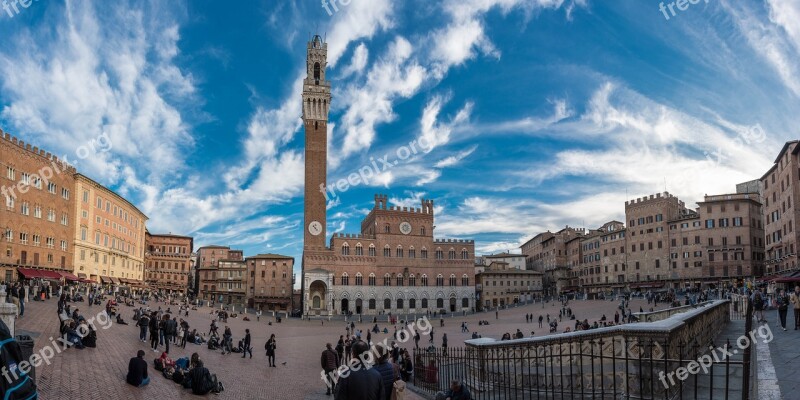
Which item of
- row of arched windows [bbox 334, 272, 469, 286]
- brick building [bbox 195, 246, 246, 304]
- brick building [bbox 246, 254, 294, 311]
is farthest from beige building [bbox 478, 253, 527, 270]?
brick building [bbox 195, 246, 246, 304]

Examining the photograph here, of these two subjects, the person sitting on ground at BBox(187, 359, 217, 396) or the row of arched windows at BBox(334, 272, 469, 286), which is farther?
the row of arched windows at BBox(334, 272, 469, 286)

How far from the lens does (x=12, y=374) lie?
140 inches

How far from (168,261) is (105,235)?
3532 centimetres

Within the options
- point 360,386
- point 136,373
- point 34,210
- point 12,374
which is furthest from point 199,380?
point 34,210

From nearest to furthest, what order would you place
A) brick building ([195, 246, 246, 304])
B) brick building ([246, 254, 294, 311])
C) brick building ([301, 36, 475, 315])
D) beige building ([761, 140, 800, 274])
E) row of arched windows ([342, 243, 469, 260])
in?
beige building ([761, 140, 800, 274]) → brick building ([301, 36, 475, 315]) → row of arched windows ([342, 243, 469, 260]) → brick building ([246, 254, 294, 311]) → brick building ([195, 246, 246, 304])

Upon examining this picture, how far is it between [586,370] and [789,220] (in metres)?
43.8

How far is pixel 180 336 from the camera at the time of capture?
24984 millimetres

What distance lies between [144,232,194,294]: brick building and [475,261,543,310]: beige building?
53.8 m

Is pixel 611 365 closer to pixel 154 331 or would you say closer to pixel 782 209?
pixel 154 331

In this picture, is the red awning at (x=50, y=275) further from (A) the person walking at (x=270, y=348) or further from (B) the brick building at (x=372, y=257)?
(A) the person walking at (x=270, y=348)

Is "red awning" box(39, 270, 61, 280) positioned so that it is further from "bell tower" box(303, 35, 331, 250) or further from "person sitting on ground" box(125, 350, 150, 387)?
"person sitting on ground" box(125, 350, 150, 387)

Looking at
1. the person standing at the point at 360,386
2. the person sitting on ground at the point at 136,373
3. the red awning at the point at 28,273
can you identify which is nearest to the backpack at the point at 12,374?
the person standing at the point at 360,386

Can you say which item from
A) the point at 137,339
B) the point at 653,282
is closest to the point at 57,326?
the point at 137,339

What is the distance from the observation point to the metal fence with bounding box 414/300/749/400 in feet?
24.4
